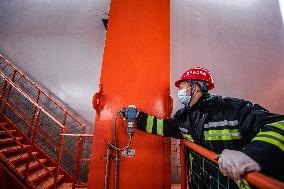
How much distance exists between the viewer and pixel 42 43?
26.0 ft

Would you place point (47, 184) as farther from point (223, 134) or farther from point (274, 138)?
point (274, 138)

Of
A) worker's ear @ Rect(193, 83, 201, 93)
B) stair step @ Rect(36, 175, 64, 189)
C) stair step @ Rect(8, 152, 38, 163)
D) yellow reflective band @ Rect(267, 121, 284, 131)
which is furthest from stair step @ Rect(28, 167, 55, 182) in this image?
yellow reflective band @ Rect(267, 121, 284, 131)

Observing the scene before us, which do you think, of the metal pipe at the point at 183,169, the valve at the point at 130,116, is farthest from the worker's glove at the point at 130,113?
the metal pipe at the point at 183,169

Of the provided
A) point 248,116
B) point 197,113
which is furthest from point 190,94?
point 248,116

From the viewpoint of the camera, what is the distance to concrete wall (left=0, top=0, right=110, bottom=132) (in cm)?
746

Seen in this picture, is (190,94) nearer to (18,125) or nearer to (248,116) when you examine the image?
(248,116)

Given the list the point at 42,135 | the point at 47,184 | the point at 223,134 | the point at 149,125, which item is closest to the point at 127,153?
the point at 149,125

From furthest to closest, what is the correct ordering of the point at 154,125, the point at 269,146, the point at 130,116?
1. the point at 154,125
2. the point at 130,116
3. the point at 269,146

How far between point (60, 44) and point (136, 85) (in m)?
6.45

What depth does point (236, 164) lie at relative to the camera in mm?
1229

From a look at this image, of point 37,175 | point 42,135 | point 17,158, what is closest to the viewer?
point 17,158

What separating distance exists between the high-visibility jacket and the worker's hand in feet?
0.24

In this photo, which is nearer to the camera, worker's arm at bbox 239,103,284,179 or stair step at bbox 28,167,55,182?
worker's arm at bbox 239,103,284,179

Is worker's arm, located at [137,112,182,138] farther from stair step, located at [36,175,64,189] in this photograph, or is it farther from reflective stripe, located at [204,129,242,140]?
stair step, located at [36,175,64,189]
